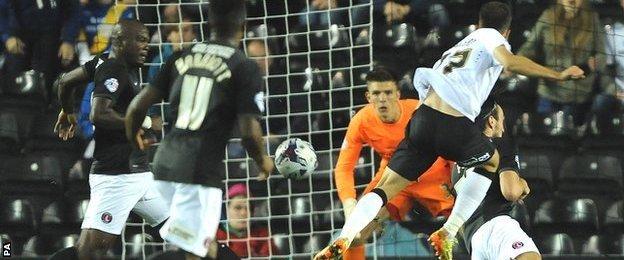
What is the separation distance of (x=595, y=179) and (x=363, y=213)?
3.63 m

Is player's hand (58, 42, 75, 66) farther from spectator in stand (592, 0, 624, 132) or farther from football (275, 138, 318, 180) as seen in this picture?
spectator in stand (592, 0, 624, 132)

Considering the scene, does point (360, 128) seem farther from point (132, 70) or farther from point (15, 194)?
point (15, 194)

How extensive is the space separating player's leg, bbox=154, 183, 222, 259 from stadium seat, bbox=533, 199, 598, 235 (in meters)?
4.83

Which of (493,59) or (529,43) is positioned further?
(529,43)

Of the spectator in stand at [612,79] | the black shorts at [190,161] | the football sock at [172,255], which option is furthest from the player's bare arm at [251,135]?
the spectator in stand at [612,79]

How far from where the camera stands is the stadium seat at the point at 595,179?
11.7 metres

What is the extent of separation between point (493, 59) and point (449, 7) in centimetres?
430

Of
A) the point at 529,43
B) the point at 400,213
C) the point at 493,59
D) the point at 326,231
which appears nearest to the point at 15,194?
the point at 326,231

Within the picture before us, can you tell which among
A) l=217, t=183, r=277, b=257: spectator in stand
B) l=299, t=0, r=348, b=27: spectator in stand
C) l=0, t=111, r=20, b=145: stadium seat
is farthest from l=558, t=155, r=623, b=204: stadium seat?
l=0, t=111, r=20, b=145: stadium seat

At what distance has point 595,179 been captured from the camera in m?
11.8

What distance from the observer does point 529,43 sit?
12.0 m

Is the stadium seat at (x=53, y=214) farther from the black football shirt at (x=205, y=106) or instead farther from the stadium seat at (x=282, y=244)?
the black football shirt at (x=205, y=106)

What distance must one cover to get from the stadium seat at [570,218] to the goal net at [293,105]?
4.71ft

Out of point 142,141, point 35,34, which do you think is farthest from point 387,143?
point 35,34
